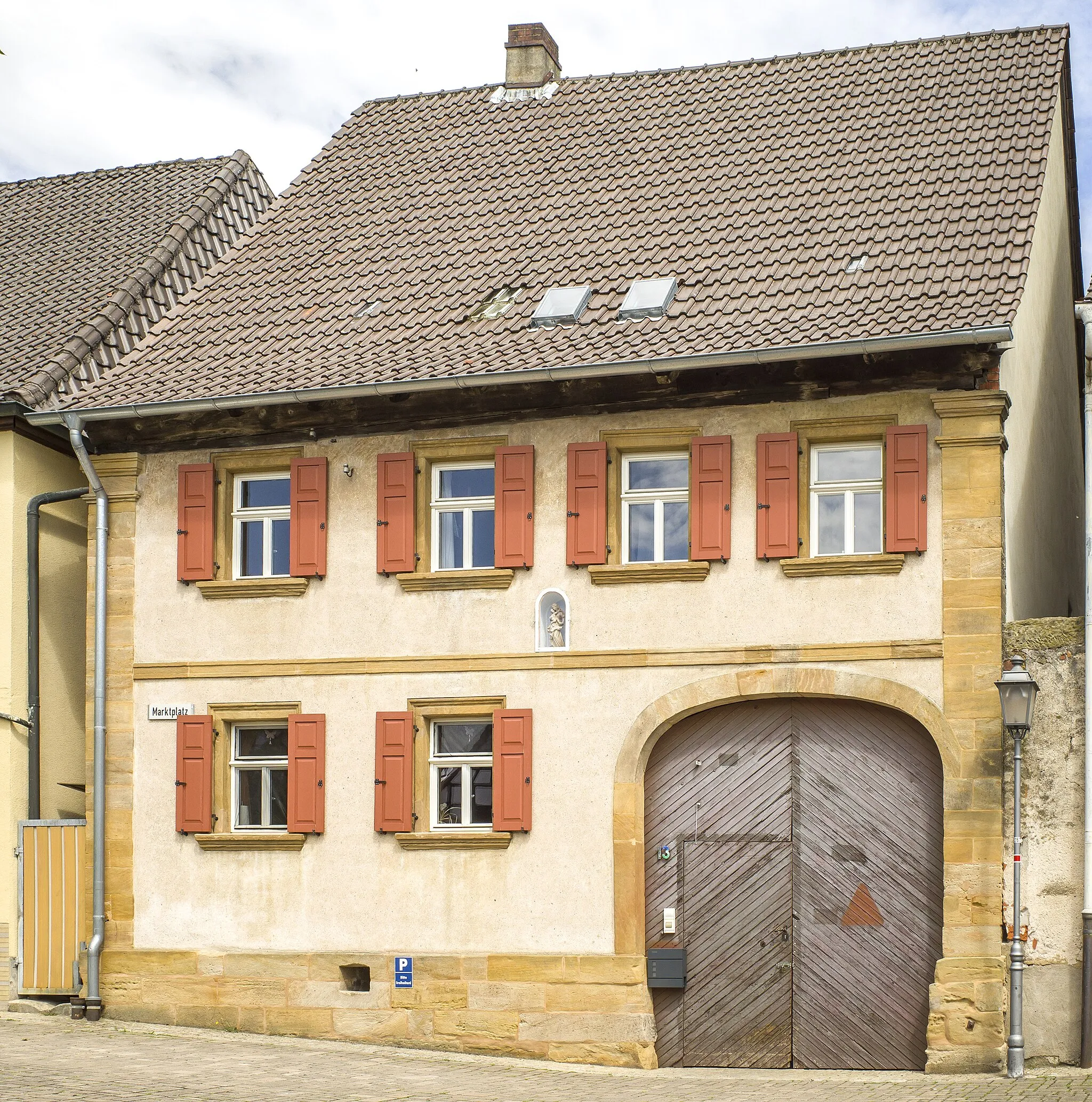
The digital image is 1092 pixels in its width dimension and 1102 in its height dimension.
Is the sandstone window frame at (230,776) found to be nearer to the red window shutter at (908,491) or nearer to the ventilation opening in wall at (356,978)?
the ventilation opening in wall at (356,978)

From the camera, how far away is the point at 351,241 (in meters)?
20.4

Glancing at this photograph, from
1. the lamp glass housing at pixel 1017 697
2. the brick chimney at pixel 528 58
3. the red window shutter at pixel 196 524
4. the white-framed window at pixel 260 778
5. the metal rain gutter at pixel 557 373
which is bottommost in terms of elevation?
the white-framed window at pixel 260 778

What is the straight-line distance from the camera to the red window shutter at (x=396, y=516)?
56.9ft

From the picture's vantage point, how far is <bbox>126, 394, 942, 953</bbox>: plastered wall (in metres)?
16.4

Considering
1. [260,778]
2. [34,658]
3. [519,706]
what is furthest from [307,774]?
[34,658]

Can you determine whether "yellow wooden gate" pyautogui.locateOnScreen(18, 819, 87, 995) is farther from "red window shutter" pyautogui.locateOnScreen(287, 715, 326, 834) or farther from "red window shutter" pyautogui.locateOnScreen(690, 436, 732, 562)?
"red window shutter" pyautogui.locateOnScreen(690, 436, 732, 562)

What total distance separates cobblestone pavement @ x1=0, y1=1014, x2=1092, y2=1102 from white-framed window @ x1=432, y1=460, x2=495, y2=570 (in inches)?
172

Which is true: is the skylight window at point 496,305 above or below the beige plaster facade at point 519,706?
above

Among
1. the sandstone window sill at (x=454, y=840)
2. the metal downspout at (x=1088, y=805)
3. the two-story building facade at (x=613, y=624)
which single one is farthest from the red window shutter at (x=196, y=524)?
the metal downspout at (x=1088, y=805)

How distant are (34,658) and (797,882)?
7.69 meters

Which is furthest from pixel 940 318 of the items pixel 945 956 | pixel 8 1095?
pixel 8 1095

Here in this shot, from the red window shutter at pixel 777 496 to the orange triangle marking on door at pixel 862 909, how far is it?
2.89m

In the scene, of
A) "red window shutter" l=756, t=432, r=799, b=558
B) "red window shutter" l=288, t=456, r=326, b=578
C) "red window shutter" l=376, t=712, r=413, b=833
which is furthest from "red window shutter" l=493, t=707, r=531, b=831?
"red window shutter" l=756, t=432, r=799, b=558

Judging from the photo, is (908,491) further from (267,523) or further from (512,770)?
(267,523)
